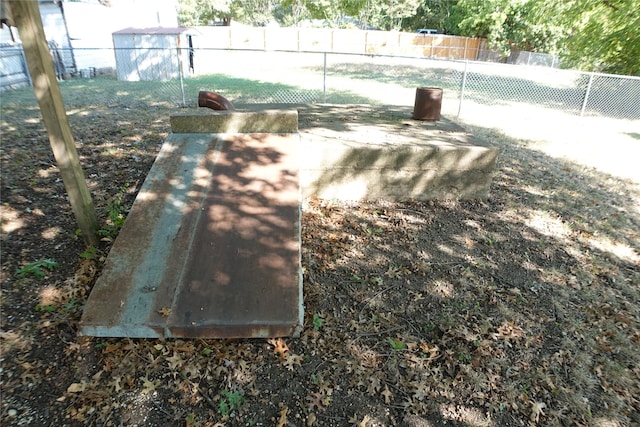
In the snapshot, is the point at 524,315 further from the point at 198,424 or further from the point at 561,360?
the point at 198,424

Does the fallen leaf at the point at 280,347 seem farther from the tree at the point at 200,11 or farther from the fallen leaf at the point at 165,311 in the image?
the tree at the point at 200,11

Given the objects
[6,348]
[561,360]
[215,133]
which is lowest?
[561,360]

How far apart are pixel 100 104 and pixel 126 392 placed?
10160 mm

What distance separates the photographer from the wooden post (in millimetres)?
2795

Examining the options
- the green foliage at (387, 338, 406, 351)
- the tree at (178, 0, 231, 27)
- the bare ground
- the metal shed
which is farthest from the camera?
the tree at (178, 0, 231, 27)

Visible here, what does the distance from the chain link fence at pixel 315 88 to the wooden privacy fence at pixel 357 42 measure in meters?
14.1

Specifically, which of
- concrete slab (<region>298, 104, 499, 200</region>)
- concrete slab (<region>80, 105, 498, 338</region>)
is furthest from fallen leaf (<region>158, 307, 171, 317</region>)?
concrete slab (<region>298, 104, 499, 200</region>)

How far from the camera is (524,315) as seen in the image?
337 cm

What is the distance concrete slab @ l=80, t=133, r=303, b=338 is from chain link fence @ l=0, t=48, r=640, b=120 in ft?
20.1

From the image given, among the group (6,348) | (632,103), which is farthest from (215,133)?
(632,103)

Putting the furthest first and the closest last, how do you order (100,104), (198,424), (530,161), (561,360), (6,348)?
(100,104) → (530,161) → (561,360) → (6,348) → (198,424)

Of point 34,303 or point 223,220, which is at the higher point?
point 223,220

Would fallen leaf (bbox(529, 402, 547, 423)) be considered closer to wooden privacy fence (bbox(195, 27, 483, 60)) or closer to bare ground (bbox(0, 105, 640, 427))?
bare ground (bbox(0, 105, 640, 427))

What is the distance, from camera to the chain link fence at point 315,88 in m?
11.4
